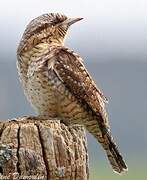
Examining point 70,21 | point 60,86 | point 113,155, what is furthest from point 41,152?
point 70,21

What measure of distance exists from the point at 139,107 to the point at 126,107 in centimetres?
224

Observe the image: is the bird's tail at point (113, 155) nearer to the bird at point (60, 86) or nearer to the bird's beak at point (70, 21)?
the bird at point (60, 86)

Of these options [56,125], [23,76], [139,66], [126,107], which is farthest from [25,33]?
[139,66]

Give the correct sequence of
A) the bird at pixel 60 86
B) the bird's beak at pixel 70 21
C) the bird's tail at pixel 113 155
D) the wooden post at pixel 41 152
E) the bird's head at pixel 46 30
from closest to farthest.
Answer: the wooden post at pixel 41 152 → the bird at pixel 60 86 → the bird's tail at pixel 113 155 → the bird's head at pixel 46 30 → the bird's beak at pixel 70 21

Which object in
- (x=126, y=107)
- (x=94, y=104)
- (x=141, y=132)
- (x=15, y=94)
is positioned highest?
(x=15, y=94)

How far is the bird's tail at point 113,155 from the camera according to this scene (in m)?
8.59

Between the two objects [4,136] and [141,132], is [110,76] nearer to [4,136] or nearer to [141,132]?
[141,132]

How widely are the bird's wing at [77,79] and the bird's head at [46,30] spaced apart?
25cm

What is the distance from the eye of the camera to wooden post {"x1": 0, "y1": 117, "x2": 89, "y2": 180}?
638cm

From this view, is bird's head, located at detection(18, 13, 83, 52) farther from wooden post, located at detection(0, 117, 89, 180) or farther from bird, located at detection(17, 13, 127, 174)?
wooden post, located at detection(0, 117, 89, 180)

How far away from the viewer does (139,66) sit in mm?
69625

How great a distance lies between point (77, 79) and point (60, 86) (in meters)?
0.22

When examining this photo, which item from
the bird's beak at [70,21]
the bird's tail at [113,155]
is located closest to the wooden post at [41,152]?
the bird's tail at [113,155]

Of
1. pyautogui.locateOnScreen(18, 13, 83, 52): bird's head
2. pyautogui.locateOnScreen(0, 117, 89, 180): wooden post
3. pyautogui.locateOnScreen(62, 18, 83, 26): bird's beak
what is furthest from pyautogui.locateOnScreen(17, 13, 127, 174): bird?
pyautogui.locateOnScreen(0, 117, 89, 180): wooden post
